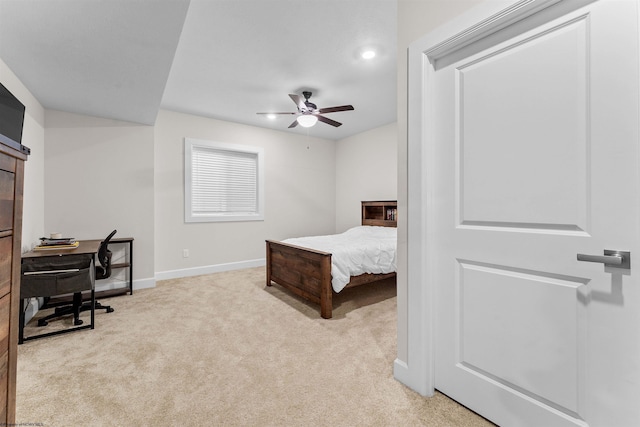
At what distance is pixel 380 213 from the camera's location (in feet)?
16.8

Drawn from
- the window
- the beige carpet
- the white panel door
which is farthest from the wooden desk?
the white panel door

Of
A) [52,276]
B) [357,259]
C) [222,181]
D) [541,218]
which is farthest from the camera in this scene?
[222,181]

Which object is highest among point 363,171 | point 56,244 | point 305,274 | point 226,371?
point 363,171

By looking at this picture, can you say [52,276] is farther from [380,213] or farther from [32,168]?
[380,213]

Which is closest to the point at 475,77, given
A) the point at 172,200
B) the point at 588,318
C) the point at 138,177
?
the point at 588,318

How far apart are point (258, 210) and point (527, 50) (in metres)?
4.45

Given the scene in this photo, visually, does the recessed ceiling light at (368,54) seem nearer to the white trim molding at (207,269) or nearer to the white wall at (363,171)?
the white wall at (363,171)

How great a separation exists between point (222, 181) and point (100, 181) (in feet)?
5.55

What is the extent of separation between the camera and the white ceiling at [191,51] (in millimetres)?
1788

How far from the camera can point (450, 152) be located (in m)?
1.47

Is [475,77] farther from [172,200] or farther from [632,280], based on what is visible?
[172,200]

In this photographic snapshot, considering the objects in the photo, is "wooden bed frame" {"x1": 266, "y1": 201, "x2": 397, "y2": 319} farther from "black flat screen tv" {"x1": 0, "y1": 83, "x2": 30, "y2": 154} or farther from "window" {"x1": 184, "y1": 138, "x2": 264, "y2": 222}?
"black flat screen tv" {"x1": 0, "y1": 83, "x2": 30, "y2": 154}

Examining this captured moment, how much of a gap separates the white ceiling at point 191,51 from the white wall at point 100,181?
8.6 inches

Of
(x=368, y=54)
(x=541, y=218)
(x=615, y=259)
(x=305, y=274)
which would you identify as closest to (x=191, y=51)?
(x=368, y=54)
